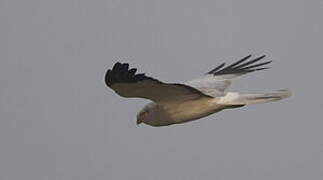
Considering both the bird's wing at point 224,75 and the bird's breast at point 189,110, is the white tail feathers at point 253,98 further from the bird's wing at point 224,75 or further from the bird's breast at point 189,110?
the bird's wing at point 224,75

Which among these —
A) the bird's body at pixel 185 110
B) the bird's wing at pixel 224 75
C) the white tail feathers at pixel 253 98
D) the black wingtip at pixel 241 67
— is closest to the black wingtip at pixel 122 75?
the bird's body at pixel 185 110

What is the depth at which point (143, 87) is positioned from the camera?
7.92 metres

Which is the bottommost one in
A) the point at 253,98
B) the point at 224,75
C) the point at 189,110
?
the point at 189,110

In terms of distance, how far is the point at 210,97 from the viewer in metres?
8.50

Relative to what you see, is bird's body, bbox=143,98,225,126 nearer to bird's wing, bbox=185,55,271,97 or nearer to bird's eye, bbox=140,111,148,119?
bird's eye, bbox=140,111,148,119

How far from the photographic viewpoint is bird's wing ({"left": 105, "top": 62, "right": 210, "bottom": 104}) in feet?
25.2

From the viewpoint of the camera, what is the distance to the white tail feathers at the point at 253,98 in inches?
324

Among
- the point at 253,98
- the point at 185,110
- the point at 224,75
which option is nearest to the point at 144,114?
the point at 185,110

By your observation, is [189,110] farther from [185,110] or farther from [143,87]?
[143,87]

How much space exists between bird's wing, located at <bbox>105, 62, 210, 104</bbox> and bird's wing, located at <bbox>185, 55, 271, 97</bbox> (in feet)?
3.86

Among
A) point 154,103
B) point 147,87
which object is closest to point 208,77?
point 154,103

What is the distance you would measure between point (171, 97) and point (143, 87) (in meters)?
0.42

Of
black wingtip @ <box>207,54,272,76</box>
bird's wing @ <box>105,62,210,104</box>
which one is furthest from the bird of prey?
black wingtip @ <box>207,54,272,76</box>

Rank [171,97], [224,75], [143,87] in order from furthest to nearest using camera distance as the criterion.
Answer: [224,75], [171,97], [143,87]
